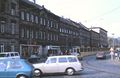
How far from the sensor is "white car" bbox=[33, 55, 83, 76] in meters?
28.3

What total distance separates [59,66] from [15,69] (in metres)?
8.90

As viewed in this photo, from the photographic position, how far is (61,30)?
3949 inches

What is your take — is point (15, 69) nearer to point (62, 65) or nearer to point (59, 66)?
point (59, 66)

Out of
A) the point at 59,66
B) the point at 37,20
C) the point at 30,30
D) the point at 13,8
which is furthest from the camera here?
the point at 37,20

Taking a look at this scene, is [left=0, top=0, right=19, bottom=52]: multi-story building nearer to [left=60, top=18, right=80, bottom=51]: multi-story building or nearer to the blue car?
the blue car

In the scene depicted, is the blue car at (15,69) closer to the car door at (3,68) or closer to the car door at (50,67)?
the car door at (3,68)

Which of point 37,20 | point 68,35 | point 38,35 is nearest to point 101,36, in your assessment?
point 68,35

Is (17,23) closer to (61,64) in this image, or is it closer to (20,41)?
(20,41)

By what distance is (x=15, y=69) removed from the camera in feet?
65.8

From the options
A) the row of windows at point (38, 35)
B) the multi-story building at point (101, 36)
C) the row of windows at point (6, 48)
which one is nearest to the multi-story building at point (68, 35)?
the row of windows at point (38, 35)

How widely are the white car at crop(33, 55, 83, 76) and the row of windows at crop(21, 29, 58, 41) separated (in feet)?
120

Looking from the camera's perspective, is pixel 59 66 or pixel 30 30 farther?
pixel 30 30

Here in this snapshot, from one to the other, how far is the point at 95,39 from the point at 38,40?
3571 inches

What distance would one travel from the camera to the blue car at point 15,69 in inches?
776
